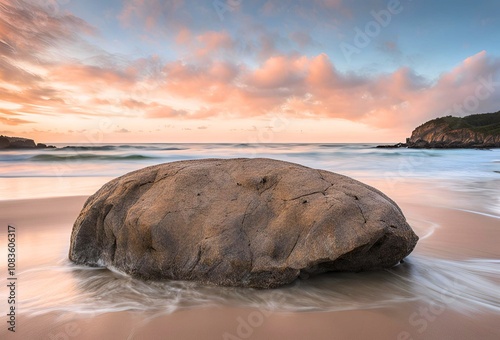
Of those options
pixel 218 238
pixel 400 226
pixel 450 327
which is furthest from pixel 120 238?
pixel 450 327

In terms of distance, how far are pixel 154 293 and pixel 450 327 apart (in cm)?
230

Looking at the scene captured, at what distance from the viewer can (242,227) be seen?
3137mm

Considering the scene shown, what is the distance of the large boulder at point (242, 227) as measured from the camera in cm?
294

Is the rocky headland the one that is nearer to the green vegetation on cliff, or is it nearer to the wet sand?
the green vegetation on cliff

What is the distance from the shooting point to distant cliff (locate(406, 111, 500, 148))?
197 feet

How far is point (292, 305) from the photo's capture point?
2697 millimetres

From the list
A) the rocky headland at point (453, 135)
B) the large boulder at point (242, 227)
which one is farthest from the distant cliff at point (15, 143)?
the rocky headland at point (453, 135)

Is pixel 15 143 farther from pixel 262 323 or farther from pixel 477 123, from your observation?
pixel 477 123

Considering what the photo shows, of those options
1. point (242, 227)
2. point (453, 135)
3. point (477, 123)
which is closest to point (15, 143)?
point (242, 227)

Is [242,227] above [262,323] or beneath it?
above

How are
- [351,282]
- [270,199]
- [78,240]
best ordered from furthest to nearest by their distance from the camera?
[78,240] → [270,199] → [351,282]

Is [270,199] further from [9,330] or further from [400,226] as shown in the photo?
[9,330]

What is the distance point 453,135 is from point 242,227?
75.7 m

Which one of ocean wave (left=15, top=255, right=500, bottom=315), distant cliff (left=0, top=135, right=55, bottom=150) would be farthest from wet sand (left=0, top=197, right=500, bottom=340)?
distant cliff (left=0, top=135, right=55, bottom=150)
